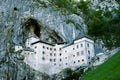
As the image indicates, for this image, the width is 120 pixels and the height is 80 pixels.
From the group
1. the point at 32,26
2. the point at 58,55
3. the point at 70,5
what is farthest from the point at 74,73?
the point at 70,5

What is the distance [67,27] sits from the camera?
8594cm

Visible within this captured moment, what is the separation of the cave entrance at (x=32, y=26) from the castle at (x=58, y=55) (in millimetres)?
7234

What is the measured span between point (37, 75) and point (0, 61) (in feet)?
38.7

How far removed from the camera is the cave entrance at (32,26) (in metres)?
86.1

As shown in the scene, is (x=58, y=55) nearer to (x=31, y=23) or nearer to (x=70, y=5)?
(x=31, y=23)

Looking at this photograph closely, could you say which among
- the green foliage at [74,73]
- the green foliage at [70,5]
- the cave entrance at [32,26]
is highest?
the green foliage at [70,5]

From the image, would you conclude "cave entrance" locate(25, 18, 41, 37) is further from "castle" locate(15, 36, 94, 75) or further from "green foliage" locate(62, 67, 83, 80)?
"green foliage" locate(62, 67, 83, 80)

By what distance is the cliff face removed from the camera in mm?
82250

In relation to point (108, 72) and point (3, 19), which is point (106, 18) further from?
point (108, 72)

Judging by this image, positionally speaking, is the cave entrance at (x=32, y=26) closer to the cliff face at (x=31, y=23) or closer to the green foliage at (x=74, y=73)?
the cliff face at (x=31, y=23)

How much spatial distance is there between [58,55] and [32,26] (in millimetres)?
14153

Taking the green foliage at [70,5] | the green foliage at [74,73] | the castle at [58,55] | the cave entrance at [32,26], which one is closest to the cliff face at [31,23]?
the cave entrance at [32,26]

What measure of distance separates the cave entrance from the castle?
7234 millimetres

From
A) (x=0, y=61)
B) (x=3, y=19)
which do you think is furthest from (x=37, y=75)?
(x=3, y=19)
